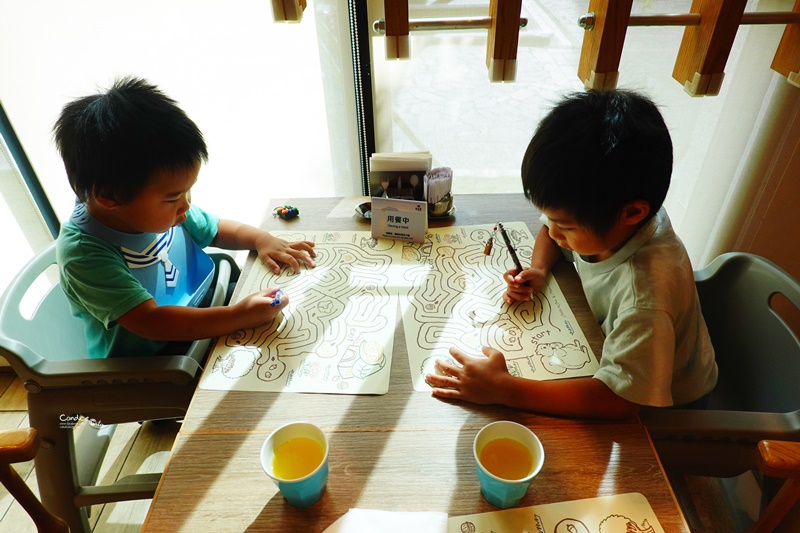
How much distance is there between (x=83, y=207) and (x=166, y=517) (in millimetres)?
676

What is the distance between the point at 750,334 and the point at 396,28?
40.1 inches

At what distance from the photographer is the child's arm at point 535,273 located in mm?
1061

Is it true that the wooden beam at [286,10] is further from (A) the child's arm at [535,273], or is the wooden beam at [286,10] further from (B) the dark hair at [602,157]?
(A) the child's arm at [535,273]

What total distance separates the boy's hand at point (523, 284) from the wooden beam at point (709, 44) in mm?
500

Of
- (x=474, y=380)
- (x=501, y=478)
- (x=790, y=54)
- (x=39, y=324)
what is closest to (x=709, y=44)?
(x=790, y=54)

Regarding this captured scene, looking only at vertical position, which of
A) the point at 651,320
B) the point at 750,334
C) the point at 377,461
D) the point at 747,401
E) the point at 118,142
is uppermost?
the point at 118,142

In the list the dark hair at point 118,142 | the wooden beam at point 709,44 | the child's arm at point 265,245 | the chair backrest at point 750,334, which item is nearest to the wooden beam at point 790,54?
the wooden beam at point 709,44

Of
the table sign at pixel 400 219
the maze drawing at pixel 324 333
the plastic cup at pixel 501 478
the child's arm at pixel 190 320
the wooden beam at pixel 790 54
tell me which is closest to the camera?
the plastic cup at pixel 501 478

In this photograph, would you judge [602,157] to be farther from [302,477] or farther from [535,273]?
[302,477]

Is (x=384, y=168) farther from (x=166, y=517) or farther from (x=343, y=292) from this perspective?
(x=166, y=517)

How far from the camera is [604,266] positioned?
962mm

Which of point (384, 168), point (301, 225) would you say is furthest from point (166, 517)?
point (384, 168)

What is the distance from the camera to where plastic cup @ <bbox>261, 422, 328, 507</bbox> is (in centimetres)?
66

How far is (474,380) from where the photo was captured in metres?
0.85
